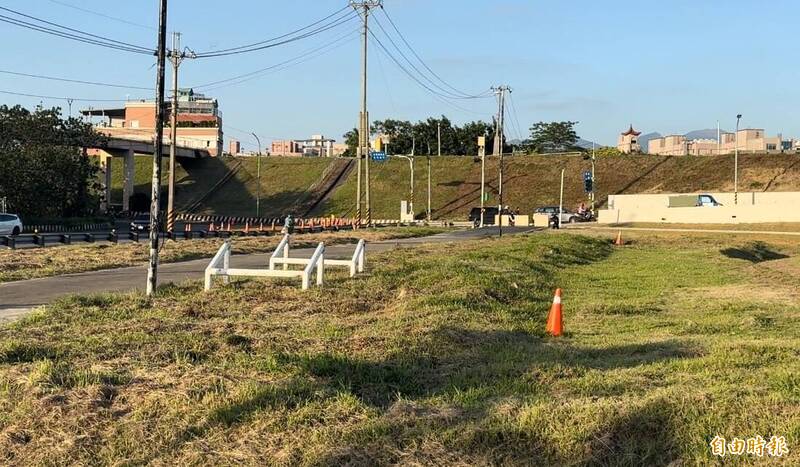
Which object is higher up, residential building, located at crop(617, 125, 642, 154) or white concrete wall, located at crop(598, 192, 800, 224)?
residential building, located at crop(617, 125, 642, 154)

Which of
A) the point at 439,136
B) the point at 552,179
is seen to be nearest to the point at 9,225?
the point at 552,179

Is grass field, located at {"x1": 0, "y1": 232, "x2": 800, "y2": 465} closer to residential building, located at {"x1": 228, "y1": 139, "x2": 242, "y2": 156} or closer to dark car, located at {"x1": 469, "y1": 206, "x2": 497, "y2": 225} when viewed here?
dark car, located at {"x1": 469, "y1": 206, "x2": 497, "y2": 225}

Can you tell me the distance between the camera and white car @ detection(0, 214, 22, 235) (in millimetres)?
39531

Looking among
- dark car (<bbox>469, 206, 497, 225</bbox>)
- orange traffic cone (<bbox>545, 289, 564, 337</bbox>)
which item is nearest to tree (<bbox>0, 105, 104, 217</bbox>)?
dark car (<bbox>469, 206, 497, 225</bbox>)

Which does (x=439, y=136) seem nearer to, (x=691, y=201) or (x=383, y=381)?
(x=691, y=201)

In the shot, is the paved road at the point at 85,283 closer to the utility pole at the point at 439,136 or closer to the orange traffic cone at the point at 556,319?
the orange traffic cone at the point at 556,319

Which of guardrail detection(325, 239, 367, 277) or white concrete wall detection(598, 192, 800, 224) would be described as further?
white concrete wall detection(598, 192, 800, 224)

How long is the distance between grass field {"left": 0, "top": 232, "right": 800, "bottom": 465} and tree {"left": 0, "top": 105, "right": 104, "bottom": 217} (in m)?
46.5

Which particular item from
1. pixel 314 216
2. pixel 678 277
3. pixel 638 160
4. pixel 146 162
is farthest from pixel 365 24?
pixel 146 162

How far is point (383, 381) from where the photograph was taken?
6.57 metres

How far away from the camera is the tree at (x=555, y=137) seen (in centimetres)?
13338

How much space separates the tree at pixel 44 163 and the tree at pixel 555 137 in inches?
3484

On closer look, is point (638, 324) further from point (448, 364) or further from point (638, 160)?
point (638, 160)

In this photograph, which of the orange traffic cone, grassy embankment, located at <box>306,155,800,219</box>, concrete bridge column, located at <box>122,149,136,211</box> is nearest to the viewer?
the orange traffic cone
